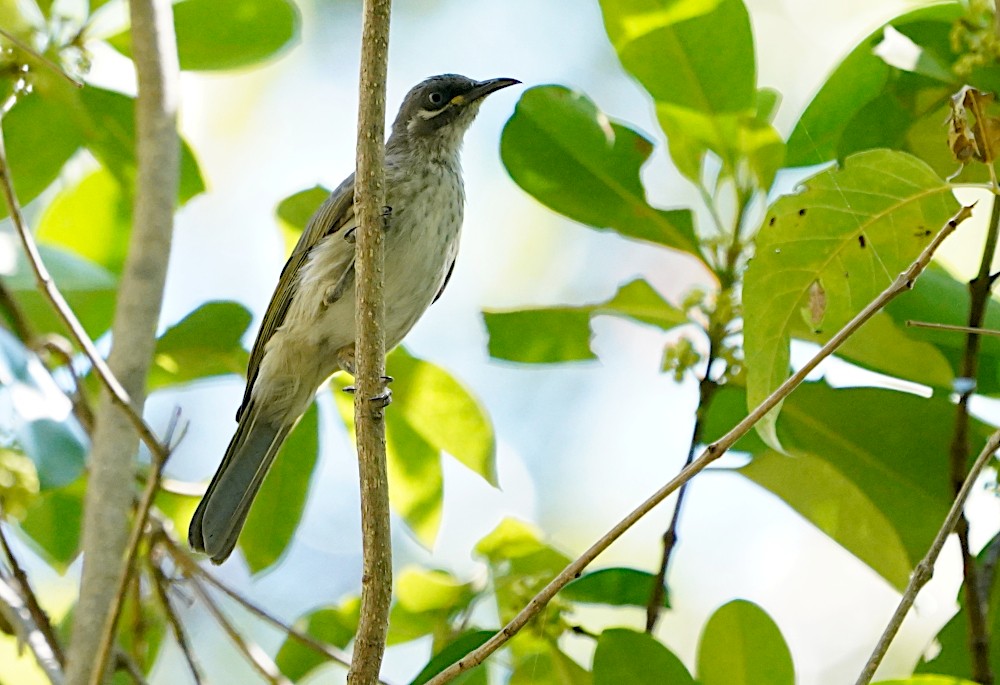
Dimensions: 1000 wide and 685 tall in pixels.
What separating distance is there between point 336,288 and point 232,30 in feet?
3.10

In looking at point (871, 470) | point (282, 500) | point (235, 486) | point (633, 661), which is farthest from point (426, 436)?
point (871, 470)

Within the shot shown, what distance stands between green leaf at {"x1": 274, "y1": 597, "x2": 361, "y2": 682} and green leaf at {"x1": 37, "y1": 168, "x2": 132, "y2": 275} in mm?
1489

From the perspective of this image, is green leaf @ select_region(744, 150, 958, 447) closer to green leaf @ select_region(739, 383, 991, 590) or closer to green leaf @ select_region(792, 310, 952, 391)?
green leaf @ select_region(792, 310, 952, 391)

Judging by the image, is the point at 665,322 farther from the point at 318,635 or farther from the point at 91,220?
the point at 91,220

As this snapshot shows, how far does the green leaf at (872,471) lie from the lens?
2.89 m

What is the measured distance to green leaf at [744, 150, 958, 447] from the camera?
8.52ft

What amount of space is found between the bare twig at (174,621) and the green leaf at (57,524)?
0.43m

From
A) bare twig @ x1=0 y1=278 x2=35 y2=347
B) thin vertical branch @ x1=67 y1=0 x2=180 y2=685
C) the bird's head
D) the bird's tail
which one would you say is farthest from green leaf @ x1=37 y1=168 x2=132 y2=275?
the bird's head

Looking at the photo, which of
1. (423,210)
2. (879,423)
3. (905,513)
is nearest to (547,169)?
(423,210)

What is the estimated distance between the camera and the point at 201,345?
359cm

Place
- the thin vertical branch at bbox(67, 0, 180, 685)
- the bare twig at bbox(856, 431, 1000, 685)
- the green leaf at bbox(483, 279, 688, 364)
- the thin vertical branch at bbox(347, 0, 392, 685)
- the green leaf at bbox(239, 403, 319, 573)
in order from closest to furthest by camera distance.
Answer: the bare twig at bbox(856, 431, 1000, 685), the thin vertical branch at bbox(347, 0, 392, 685), the thin vertical branch at bbox(67, 0, 180, 685), the green leaf at bbox(483, 279, 688, 364), the green leaf at bbox(239, 403, 319, 573)

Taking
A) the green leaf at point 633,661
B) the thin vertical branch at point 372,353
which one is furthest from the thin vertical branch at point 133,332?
the green leaf at point 633,661

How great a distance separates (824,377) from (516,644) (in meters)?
1.16

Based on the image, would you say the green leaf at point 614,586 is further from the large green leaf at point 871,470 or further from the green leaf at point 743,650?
the large green leaf at point 871,470
